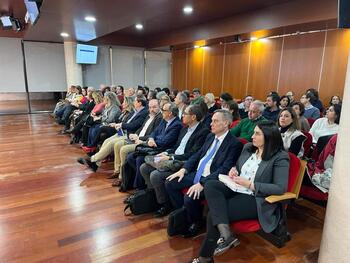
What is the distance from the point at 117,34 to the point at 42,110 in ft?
13.8

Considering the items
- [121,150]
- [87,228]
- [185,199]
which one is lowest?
[87,228]

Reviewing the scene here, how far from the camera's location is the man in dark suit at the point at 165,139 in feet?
10.7

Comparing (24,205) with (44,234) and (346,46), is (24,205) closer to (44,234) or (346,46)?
(44,234)

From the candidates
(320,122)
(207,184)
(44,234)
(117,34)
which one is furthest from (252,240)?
(117,34)

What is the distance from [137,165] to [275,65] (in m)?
5.15

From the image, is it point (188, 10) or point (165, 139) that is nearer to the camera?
point (165, 139)

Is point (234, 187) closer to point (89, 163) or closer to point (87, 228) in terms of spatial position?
point (87, 228)

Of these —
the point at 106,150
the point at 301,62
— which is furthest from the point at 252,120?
the point at 301,62

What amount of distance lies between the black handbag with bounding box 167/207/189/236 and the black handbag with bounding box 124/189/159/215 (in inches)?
19.3

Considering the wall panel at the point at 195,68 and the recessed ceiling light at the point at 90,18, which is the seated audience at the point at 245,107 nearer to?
the recessed ceiling light at the point at 90,18

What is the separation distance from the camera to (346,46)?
534cm

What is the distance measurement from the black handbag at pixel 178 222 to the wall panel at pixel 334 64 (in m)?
4.86

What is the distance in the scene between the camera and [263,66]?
7.05m

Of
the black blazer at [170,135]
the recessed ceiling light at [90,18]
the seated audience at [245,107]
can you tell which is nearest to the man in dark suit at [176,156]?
the black blazer at [170,135]
